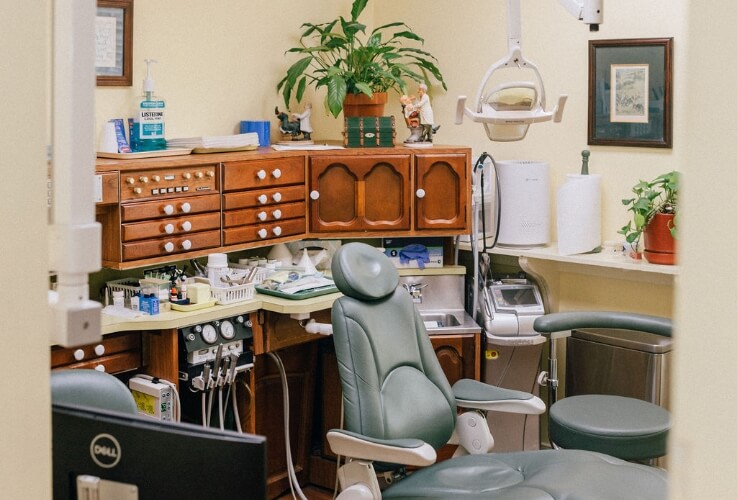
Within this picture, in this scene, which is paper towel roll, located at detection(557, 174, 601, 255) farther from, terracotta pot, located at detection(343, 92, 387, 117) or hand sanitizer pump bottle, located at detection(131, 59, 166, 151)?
hand sanitizer pump bottle, located at detection(131, 59, 166, 151)

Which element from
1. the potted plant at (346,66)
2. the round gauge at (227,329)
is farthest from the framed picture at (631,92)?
the round gauge at (227,329)

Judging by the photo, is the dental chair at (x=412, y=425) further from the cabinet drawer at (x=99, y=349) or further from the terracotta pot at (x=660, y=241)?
the terracotta pot at (x=660, y=241)

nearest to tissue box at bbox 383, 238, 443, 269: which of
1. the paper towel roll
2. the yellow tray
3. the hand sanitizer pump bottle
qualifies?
the paper towel roll

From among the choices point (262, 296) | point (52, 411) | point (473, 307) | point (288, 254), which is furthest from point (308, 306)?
point (52, 411)

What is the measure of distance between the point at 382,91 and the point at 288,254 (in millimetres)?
837

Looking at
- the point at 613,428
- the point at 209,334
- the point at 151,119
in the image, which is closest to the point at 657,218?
the point at 613,428

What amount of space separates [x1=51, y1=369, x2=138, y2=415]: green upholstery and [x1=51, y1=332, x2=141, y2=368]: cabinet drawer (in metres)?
1.39

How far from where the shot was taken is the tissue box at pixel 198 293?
380cm

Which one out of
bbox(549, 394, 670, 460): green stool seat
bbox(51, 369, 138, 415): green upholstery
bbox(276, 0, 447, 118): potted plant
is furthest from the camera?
bbox(276, 0, 447, 118): potted plant

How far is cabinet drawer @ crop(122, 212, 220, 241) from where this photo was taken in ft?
12.0

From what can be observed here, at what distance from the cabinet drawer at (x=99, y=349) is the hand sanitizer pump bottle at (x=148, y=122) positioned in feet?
2.42

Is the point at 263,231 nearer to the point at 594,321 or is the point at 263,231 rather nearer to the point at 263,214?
the point at 263,214

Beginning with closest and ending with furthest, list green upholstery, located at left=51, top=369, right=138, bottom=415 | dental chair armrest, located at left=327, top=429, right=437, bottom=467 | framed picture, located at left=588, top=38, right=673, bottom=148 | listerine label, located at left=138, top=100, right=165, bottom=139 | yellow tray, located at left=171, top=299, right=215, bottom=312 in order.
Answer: green upholstery, located at left=51, top=369, right=138, bottom=415
dental chair armrest, located at left=327, top=429, right=437, bottom=467
yellow tray, located at left=171, top=299, right=215, bottom=312
listerine label, located at left=138, top=100, right=165, bottom=139
framed picture, located at left=588, top=38, right=673, bottom=148

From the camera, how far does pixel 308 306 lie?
12.9ft
